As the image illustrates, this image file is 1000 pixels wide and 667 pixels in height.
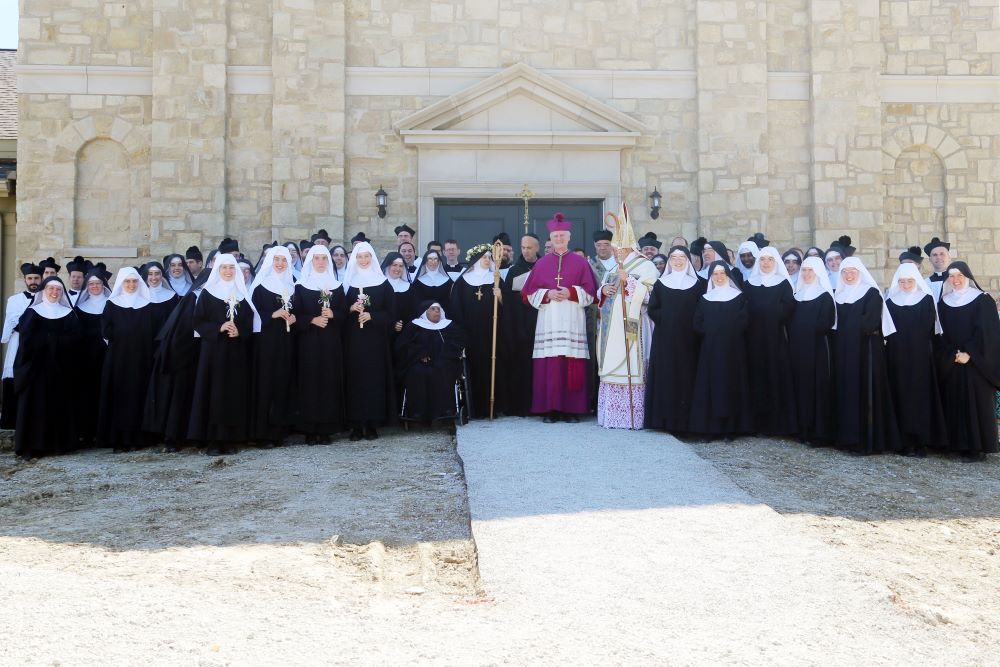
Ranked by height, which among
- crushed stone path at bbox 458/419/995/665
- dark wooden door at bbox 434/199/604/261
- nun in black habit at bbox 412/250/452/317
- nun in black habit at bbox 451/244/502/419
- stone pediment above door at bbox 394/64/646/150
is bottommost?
crushed stone path at bbox 458/419/995/665

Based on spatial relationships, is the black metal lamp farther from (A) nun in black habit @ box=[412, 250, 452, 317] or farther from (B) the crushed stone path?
(B) the crushed stone path

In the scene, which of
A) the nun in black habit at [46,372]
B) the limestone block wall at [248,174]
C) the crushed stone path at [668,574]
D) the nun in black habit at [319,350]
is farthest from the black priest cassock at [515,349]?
the limestone block wall at [248,174]

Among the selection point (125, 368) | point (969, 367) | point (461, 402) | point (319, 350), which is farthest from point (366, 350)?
point (969, 367)

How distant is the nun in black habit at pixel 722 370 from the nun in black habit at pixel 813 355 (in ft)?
1.44

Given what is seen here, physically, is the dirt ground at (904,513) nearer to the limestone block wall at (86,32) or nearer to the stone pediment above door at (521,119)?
the stone pediment above door at (521,119)

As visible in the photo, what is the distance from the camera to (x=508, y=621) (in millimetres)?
3906

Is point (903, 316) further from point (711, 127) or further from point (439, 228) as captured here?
point (439, 228)

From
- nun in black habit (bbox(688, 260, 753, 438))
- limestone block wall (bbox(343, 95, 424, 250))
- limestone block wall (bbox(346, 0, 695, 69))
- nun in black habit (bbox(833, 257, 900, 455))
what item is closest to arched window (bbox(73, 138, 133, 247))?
limestone block wall (bbox(343, 95, 424, 250))

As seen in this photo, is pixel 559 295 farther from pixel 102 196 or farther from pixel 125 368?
pixel 102 196

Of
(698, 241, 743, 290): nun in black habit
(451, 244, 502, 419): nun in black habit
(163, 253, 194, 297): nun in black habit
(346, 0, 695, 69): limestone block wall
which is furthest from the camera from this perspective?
(346, 0, 695, 69): limestone block wall

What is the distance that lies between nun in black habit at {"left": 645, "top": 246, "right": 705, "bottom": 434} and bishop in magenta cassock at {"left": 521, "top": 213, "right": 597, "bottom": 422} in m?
0.57

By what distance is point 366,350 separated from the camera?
783cm

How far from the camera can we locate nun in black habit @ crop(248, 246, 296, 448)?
7605mm

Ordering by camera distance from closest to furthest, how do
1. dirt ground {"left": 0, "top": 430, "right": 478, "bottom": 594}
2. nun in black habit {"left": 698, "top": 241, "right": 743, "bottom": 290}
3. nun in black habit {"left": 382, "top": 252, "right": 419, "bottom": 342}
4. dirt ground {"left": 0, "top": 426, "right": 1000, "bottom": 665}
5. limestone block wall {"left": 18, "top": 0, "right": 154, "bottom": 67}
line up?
1. dirt ground {"left": 0, "top": 426, "right": 1000, "bottom": 665}
2. dirt ground {"left": 0, "top": 430, "right": 478, "bottom": 594}
3. nun in black habit {"left": 698, "top": 241, "right": 743, "bottom": 290}
4. nun in black habit {"left": 382, "top": 252, "right": 419, "bottom": 342}
5. limestone block wall {"left": 18, "top": 0, "right": 154, "bottom": 67}
